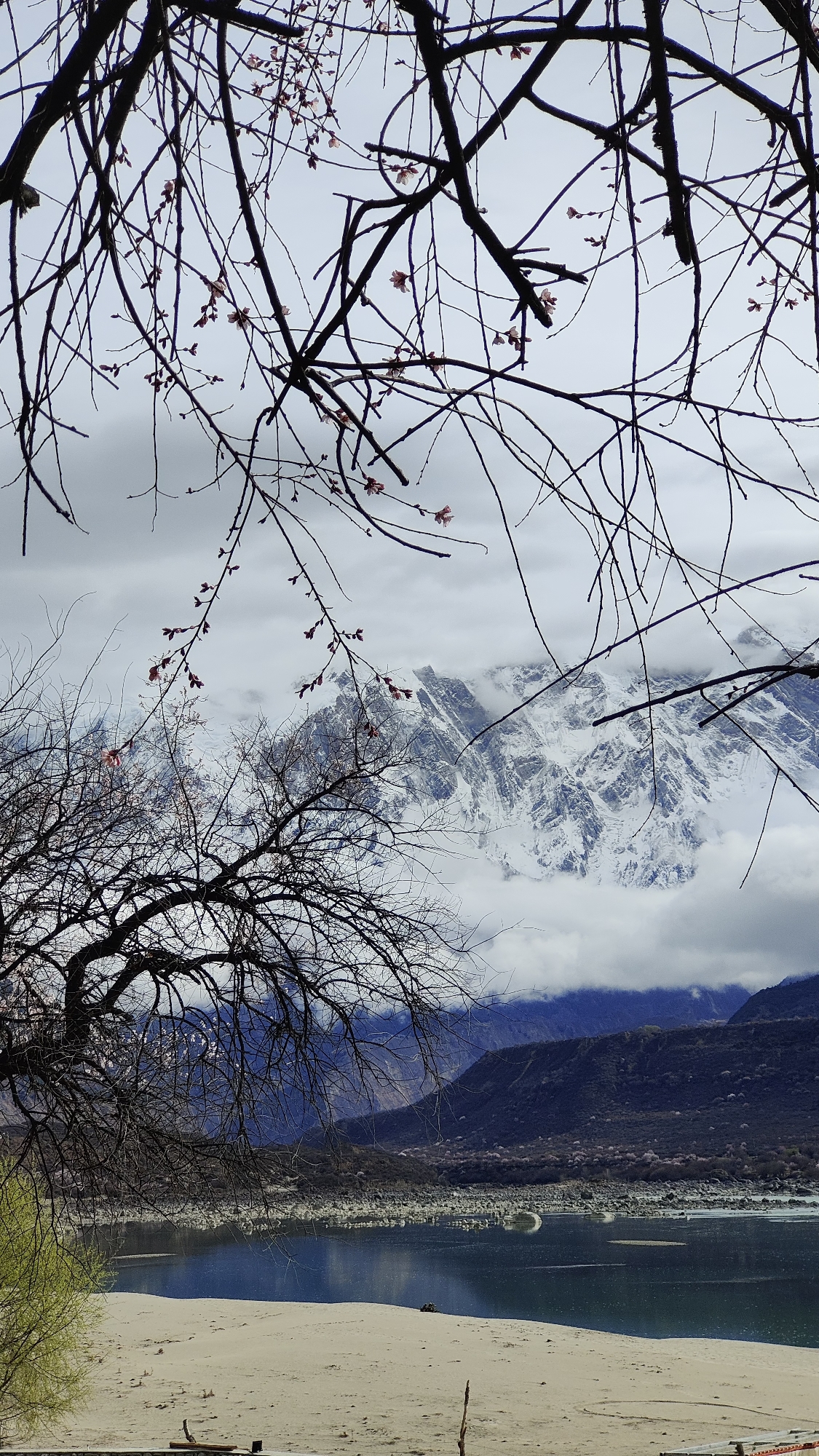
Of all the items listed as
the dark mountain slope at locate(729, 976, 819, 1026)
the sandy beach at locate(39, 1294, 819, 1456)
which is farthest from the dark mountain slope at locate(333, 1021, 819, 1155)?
the sandy beach at locate(39, 1294, 819, 1456)

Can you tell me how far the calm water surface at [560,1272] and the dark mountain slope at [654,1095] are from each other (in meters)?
20.0

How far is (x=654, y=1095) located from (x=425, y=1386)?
71331 mm

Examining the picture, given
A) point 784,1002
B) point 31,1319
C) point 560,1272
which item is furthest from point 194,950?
point 784,1002

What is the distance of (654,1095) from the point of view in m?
87.6

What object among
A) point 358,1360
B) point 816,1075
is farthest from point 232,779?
point 816,1075

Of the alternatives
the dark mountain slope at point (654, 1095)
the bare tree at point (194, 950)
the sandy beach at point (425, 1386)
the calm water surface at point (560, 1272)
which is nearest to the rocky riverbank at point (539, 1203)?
the calm water surface at point (560, 1272)

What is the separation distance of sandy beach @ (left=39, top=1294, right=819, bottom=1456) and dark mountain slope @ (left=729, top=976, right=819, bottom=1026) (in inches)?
3214

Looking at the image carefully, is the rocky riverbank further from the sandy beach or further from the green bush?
the green bush

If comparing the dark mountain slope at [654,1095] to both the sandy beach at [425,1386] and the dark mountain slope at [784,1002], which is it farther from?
the sandy beach at [425,1386]

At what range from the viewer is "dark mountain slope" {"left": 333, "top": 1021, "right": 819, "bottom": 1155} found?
249 feet

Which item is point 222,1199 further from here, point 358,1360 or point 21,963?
point 358,1360

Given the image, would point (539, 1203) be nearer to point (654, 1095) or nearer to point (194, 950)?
point (654, 1095)

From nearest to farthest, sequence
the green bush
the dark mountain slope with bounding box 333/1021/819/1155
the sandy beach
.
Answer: the green bush → the sandy beach → the dark mountain slope with bounding box 333/1021/819/1155

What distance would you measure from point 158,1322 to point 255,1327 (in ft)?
9.54
